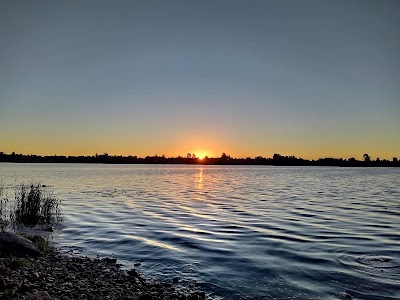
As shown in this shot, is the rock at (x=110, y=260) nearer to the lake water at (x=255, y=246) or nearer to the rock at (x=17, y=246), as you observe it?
the lake water at (x=255, y=246)

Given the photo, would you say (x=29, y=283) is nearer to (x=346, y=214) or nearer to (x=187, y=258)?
(x=187, y=258)

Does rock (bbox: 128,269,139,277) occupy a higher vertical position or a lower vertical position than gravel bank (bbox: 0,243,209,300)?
lower

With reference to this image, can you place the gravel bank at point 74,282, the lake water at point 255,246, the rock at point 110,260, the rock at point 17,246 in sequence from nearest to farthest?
the gravel bank at point 74,282 → the lake water at point 255,246 → the rock at point 17,246 → the rock at point 110,260

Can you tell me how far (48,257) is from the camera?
1565 centimetres

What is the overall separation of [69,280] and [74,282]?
310 millimetres

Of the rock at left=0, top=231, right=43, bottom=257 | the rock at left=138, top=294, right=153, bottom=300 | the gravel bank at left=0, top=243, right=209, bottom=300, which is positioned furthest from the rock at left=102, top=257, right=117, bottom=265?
the rock at left=138, top=294, right=153, bottom=300

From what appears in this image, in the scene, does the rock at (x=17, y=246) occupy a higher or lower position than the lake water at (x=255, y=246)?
higher

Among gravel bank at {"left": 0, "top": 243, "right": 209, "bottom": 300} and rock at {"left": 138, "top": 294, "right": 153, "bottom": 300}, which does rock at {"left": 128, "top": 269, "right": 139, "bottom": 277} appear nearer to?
gravel bank at {"left": 0, "top": 243, "right": 209, "bottom": 300}

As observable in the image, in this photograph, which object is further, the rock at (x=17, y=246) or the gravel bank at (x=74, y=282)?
the rock at (x=17, y=246)

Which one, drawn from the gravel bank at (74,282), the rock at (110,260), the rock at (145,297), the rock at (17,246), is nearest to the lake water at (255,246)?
the rock at (110,260)

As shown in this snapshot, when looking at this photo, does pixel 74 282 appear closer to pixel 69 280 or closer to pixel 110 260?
pixel 69 280

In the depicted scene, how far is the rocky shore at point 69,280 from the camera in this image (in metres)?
10.6

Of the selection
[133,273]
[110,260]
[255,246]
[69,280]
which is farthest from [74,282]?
[255,246]

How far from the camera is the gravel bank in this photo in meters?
10.5
